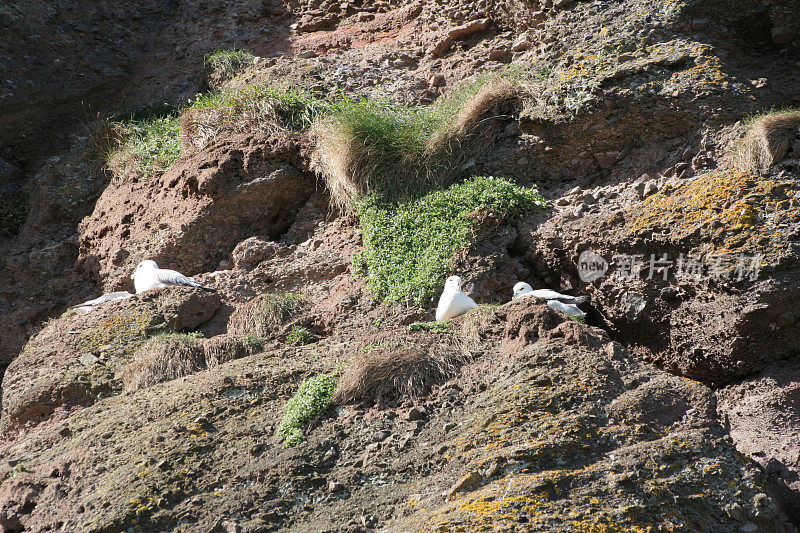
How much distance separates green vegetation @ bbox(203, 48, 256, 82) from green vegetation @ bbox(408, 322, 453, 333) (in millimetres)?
5216

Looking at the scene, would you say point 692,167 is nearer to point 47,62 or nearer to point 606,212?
point 606,212

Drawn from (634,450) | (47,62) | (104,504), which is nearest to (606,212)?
(634,450)

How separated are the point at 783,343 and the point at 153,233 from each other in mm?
5610

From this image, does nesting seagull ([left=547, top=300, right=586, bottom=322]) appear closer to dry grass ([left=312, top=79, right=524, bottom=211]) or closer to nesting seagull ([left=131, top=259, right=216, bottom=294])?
dry grass ([left=312, top=79, right=524, bottom=211])

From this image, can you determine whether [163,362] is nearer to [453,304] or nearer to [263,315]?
[263,315]

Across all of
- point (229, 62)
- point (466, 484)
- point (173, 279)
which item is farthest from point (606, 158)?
point (229, 62)

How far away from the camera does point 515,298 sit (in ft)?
16.7

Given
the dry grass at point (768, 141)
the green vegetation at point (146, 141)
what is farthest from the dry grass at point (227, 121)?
the dry grass at point (768, 141)

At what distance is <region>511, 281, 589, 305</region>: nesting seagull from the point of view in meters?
4.97

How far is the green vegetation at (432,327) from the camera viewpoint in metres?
5.02

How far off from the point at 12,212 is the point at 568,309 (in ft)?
22.1

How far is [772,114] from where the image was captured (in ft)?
17.6

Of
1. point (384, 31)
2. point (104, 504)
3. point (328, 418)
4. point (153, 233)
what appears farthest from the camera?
point (384, 31)

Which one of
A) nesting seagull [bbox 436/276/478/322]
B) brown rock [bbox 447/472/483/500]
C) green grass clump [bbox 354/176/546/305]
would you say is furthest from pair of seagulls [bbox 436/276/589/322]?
brown rock [bbox 447/472/483/500]
